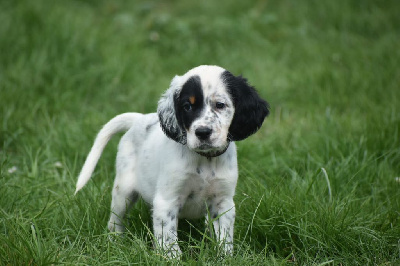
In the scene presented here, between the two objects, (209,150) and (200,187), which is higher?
(209,150)

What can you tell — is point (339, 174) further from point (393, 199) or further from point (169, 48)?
point (169, 48)

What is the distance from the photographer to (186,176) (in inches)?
115

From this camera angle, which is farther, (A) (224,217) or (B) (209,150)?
(A) (224,217)

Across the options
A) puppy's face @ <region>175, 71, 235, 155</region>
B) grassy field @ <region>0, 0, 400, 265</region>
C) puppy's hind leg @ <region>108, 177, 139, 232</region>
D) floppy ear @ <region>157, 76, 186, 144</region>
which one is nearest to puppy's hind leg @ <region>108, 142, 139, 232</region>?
puppy's hind leg @ <region>108, 177, 139, 232</region>

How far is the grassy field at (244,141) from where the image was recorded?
298cm

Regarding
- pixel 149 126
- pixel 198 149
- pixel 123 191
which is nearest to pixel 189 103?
pixel 198 149

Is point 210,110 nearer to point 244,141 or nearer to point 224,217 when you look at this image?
point 224,217

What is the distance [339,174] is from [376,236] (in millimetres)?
899

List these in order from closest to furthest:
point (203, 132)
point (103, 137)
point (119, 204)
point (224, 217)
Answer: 1. point (203, 132)
2. point (224, 217)
3. point (119, 204)
4. point (103, 137)

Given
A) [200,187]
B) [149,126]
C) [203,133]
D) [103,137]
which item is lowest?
[200,187]

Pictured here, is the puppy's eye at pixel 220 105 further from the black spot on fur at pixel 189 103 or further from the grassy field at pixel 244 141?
the grassy field at pixel 244 141

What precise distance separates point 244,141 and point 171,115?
1.65m

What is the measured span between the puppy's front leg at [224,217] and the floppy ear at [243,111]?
0.41m

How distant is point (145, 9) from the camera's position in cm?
818
